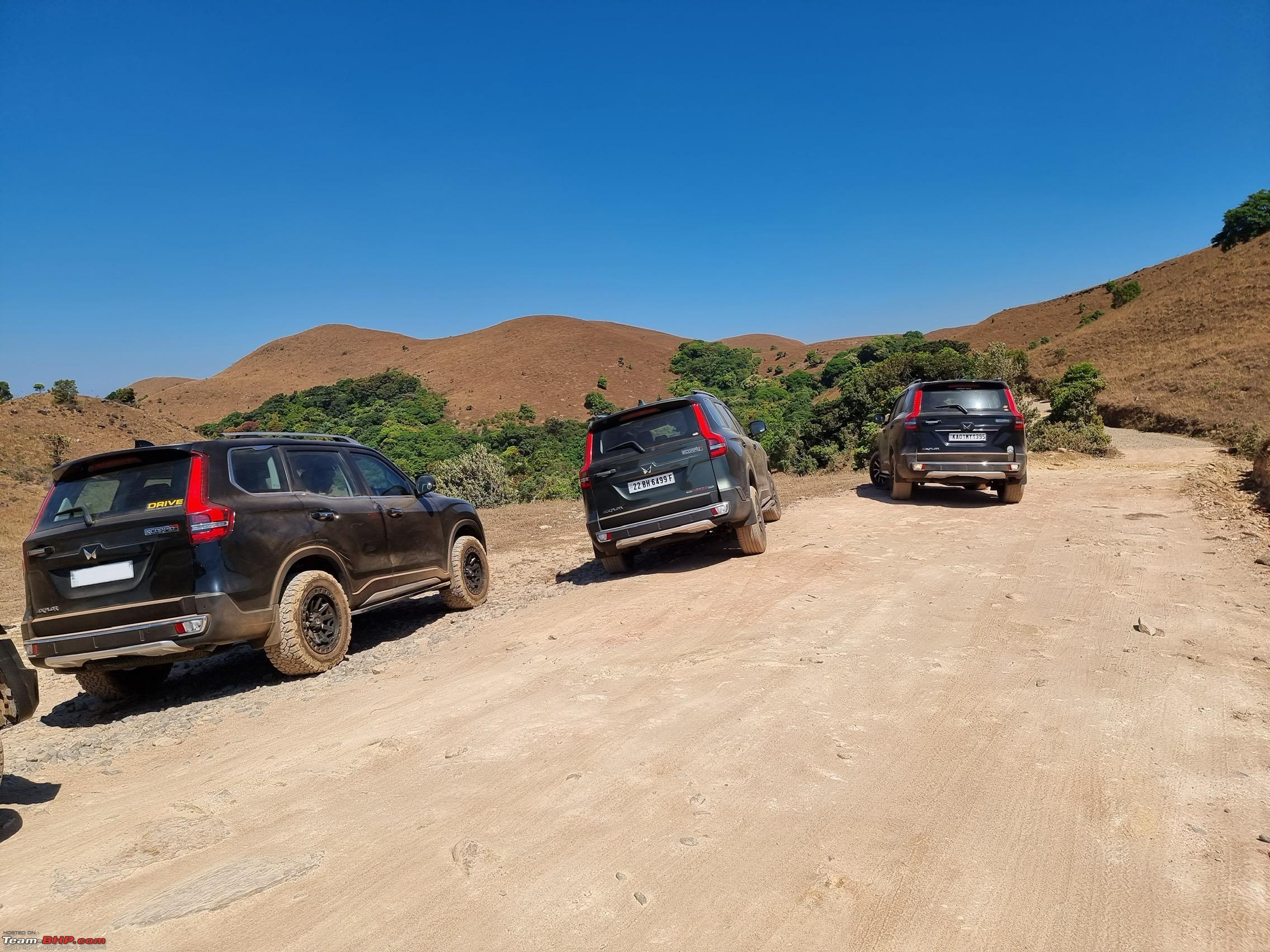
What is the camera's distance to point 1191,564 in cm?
722

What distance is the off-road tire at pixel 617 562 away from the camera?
29.0ft

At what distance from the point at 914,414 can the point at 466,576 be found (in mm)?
7334

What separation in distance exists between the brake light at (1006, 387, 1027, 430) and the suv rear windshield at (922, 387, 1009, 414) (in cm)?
4

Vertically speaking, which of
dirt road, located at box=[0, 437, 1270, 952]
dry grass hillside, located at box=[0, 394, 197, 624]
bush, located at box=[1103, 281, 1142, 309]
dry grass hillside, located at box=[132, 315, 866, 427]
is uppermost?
dry grass hillside, located at box=[132, 315, 866, 427]

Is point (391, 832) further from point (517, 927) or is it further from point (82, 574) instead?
point (82, 574)

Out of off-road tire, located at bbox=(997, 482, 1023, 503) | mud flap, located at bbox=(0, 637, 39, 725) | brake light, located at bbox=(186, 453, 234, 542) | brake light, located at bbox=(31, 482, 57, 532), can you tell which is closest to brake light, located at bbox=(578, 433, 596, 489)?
brake light, located at bbox=(186, 453, 234, 542)

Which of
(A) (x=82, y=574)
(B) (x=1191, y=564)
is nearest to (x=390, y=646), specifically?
(A) (x=82, y=574)

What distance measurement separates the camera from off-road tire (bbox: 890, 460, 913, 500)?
12305 millimetres

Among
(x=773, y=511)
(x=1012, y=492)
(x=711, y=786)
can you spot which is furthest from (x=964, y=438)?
(x=711, y=786)

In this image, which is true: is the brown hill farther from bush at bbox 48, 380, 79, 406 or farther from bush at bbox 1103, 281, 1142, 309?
bush at bbox 1103, 281, 1142, 309

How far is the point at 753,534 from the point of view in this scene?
863cm

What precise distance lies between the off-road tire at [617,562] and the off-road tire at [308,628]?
319 centimetres

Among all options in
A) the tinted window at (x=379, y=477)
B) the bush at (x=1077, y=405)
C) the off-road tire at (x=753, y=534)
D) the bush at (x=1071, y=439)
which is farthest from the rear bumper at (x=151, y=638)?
the bush at (x=1077, y=405)

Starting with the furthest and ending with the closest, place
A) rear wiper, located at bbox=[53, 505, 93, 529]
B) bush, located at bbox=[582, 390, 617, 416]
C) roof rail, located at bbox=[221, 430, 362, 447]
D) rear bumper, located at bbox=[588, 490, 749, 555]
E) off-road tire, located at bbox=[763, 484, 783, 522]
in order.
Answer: bush, located at bbox=[582, 390, 617, 416] < off-road tire, located at bbox=[763, 484, 783, 522] < rear bumper, located at bbox=[588, 490, 749, 555] < roof rail, located at bbox=[221, 430, 362, 447] < rear wiper, located at bbox=[53, 505, 93, 529]
